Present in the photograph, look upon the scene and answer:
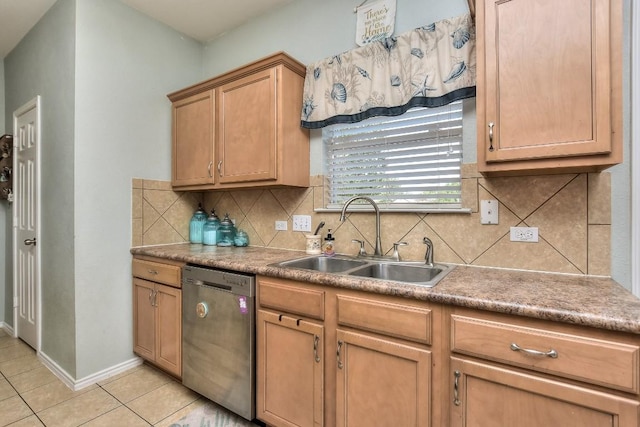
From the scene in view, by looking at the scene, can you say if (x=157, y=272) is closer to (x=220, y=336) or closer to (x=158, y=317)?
(x=158, y=317)

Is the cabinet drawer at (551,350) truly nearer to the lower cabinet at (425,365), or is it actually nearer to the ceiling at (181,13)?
the lower cabinet at (425,365)

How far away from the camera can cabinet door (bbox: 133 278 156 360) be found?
7.26ft

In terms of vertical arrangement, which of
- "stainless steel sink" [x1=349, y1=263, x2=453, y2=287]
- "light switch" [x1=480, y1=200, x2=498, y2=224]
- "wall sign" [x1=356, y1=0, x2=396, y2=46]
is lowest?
"stainless steel sink" [x1=349, y1=263, x2=453, y2=287]

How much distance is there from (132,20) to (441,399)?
311 centimetres

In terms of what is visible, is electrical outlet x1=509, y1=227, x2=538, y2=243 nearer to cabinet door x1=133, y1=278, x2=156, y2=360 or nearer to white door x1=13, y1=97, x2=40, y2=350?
cabinet door x1=133, y1=278, x2=156, y2=360

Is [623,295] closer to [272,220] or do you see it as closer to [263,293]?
[263,293]

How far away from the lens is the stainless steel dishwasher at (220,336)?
1.65m

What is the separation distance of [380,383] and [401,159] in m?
1.25

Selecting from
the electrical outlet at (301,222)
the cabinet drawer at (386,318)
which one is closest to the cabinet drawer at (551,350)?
the cabinet drawer at (386,318)

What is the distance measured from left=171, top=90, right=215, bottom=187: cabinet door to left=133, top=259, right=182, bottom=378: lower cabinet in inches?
28.5

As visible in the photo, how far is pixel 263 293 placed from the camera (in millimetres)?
1608

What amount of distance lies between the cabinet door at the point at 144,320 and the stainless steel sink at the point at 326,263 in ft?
3.64

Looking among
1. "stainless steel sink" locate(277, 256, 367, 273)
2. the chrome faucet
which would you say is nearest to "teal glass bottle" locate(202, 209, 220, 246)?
"stainless steel sink" locate(277, 256, 367, 273)

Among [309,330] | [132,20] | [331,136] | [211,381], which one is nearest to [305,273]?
[309,330]
